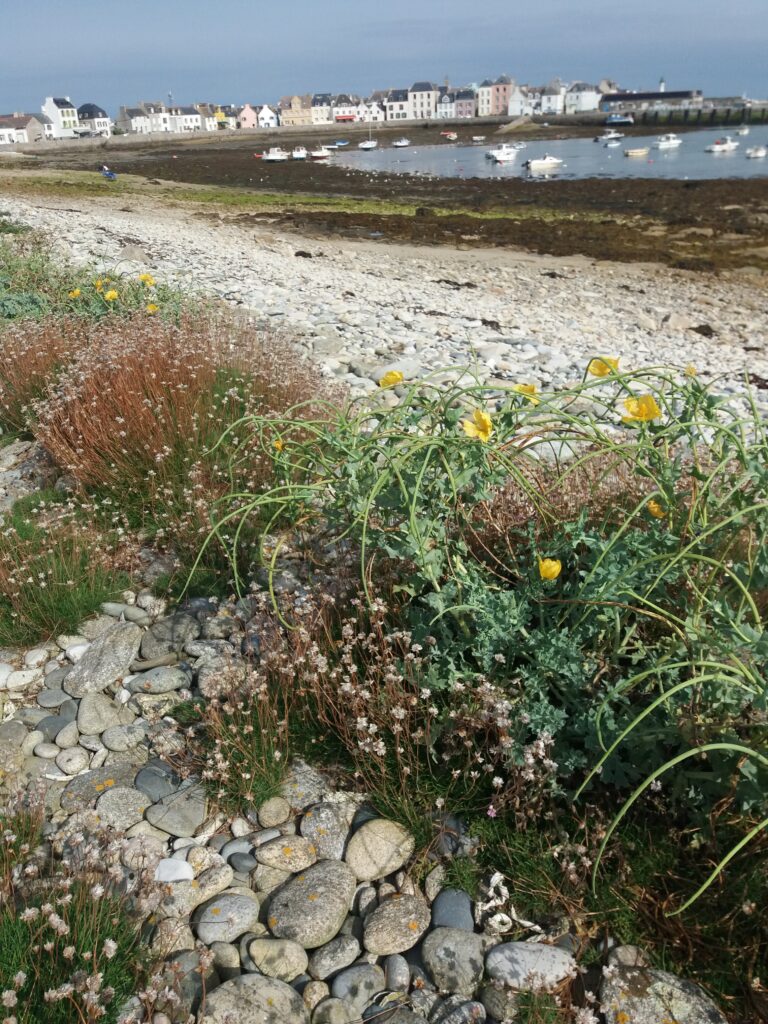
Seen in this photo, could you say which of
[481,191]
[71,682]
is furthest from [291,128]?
[71,682]

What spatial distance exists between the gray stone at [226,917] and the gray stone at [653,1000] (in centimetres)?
99

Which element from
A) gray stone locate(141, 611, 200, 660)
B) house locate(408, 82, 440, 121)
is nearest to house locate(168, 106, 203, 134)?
house locate(408, 82, 440, 121)

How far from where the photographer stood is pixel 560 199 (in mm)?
31422

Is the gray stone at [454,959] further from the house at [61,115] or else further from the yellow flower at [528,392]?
the house at [61,115]

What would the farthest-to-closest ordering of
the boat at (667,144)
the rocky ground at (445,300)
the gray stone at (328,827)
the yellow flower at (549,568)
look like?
1. the boat at (667,144)
2. the rocky ground at (445,300)
3. the gray stone at (328,827)
4. the yellow flower at (549,568)

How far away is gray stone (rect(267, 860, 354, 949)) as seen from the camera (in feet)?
7.09

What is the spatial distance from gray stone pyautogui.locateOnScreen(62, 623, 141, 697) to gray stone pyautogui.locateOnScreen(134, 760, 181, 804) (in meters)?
0.61

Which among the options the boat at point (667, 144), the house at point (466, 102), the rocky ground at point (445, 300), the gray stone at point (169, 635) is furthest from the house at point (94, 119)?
the gray stone at point (169, 635)

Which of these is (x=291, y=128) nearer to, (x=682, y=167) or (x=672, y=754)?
(x=682, y=167)

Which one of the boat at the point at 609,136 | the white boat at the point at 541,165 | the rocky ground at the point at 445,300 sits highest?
the boat at the point at 609,136

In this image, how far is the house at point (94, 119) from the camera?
381 ft

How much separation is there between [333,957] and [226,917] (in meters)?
0.33

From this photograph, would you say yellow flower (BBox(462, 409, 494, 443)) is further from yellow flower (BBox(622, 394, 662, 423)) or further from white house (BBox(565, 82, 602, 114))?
white house (BBox(565, 82, 602, 114))

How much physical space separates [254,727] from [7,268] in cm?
793
